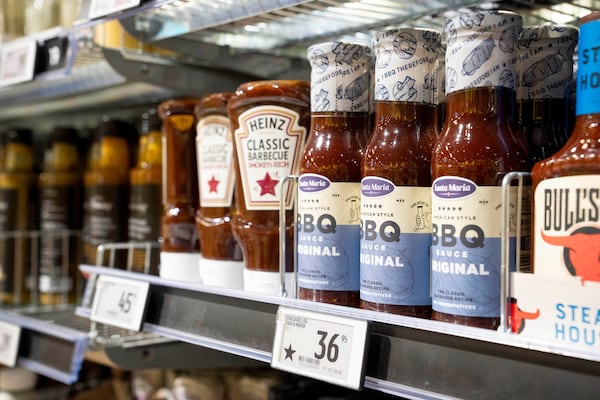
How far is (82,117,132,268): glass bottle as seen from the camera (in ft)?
5.20

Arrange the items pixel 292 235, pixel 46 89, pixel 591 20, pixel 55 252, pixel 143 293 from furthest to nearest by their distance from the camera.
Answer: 1. pixel 46 89
2. pixel 55 252
3. pixel 143 293
4. pixel 292 235
5. pixel 591 20

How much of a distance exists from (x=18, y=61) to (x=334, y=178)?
0.97 meters

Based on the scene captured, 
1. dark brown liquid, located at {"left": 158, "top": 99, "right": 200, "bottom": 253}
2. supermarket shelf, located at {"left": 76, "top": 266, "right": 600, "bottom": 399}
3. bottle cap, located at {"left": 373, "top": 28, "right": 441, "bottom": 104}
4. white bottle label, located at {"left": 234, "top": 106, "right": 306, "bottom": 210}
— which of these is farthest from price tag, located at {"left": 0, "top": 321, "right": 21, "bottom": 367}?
bottle cap, located at {"left": 373, "top": 28, "right": 441, "bottom": 104}

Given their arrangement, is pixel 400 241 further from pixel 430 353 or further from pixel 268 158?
pixel 268 158

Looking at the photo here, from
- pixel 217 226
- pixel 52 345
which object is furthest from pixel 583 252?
pixel 52 345

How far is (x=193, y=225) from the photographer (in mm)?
1195

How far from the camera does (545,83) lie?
82 centimetres

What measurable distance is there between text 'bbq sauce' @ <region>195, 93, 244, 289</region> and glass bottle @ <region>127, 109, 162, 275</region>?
0.29 meters

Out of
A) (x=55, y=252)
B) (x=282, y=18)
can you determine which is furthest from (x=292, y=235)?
(x=55, y=252)

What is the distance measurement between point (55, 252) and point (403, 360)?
1.24 metres

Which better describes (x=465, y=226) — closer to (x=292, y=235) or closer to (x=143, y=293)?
(x=292, y=235)

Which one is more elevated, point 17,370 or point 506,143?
point 506,143

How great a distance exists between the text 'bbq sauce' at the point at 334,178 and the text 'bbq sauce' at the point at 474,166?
136 mm

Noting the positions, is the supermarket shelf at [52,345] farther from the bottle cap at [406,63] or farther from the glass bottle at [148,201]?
the bottle cap at [406,63]
